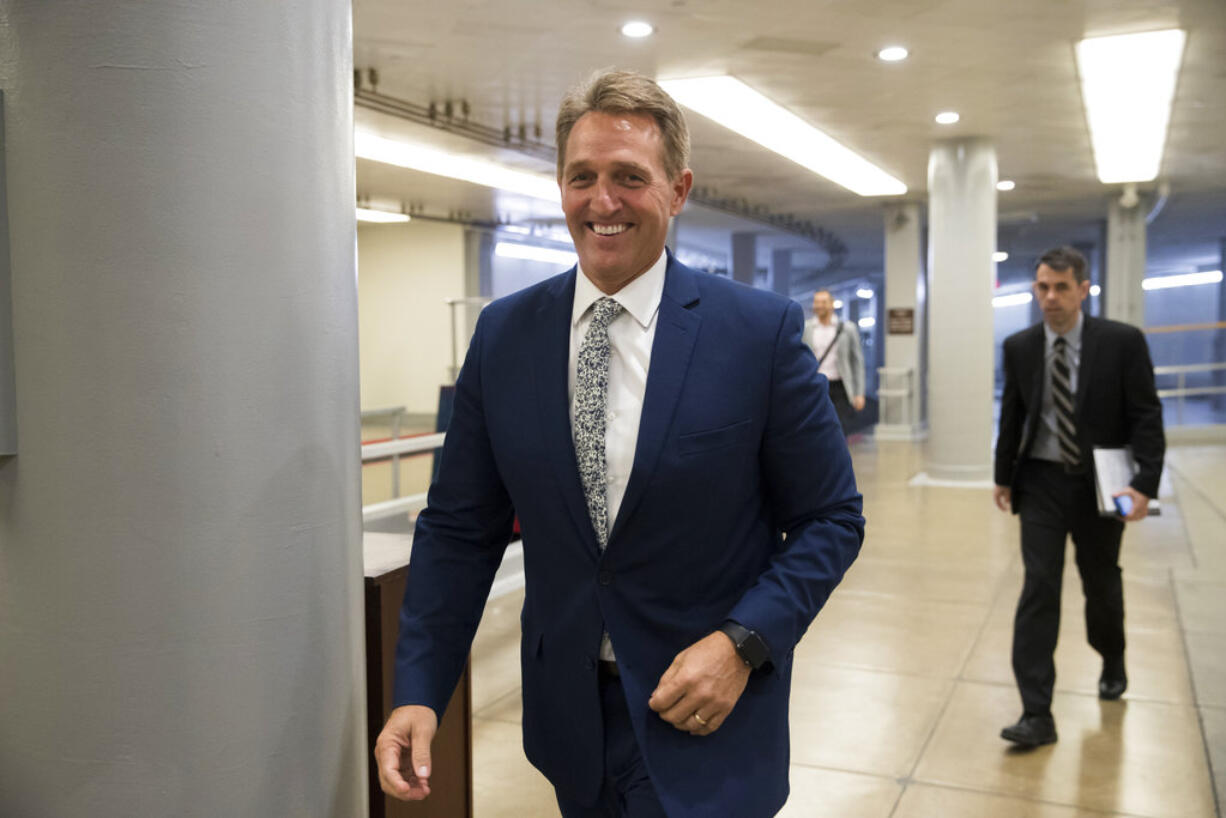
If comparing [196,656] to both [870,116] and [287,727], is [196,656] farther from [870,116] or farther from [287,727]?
[870,116]

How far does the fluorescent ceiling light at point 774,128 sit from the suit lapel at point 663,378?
5.92 meters

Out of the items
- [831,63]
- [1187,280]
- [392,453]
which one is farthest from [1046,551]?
[1187,280]

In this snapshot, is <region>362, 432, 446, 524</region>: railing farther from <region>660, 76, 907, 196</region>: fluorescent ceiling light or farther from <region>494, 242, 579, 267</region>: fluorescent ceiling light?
<region>494, 242, 579, 267</region>: fluorescent ceiling light

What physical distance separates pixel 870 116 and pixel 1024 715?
8417 millimetres

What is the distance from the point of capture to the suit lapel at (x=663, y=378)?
1.62m

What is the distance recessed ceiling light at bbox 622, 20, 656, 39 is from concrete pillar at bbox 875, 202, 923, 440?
1167 cm

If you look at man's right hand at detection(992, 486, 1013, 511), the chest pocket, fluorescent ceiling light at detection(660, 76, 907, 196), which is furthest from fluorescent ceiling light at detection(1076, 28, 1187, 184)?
the chest pocket

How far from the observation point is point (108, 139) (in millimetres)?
1503

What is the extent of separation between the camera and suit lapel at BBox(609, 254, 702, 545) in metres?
1.62

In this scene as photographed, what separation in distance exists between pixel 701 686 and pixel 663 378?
0.46 meters

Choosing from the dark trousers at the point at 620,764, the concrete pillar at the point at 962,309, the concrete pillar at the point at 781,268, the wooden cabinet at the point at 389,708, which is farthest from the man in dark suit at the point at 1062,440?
the concrete pillar at the point at 781,268

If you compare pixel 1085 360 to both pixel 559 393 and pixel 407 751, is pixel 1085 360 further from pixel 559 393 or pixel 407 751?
pixel 407 751

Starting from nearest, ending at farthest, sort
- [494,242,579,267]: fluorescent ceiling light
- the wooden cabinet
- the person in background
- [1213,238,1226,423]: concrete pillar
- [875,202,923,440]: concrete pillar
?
the wooden cabinet, the person in background, [1213,238,1226,423]: concrete pillar, [875,202,923,440]: concrete pillar, [494,242,579,267]: fluorescent ceiling light

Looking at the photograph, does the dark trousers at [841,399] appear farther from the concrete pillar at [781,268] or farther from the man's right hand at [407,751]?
the concrete pillar at [781,268]
